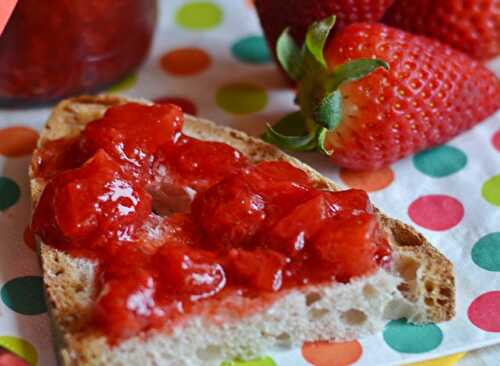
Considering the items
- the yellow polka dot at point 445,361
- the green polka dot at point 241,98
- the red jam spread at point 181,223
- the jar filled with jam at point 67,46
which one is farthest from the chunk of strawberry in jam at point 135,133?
the yellow polka dot at point 445,361

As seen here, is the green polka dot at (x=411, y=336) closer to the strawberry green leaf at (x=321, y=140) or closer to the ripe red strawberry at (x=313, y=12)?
the strawberry green leaf at (x=321, y=140)

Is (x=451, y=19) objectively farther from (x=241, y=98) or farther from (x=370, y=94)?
(x=241, y=98)

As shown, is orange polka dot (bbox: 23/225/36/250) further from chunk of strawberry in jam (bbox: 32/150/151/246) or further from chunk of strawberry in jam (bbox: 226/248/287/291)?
chunk of strawberry in jam (bbox: 226/248/287/291)

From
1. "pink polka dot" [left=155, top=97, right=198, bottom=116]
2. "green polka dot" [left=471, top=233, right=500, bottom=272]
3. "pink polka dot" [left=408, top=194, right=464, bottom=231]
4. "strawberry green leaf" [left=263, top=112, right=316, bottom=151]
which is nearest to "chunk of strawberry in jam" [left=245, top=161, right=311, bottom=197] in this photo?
"strawberry green leaf" [left=263, top=112, right=316, bottom=151]

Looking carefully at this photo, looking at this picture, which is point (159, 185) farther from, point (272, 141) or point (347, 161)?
point (347, 161)

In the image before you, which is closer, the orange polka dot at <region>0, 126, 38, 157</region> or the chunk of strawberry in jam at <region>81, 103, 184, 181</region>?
the chunk of strawberry in jam at <region>81, 103, 184, 181</region>

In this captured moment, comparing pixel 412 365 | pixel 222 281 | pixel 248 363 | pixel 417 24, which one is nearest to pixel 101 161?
pixel 222 281
